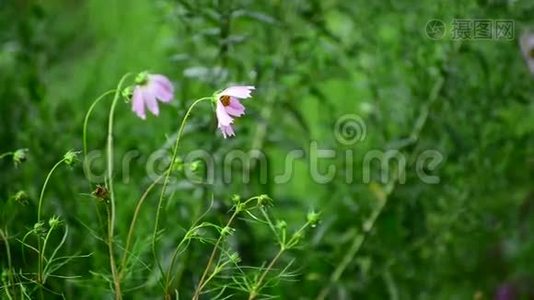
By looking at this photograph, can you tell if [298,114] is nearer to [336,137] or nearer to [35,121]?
[336,137]

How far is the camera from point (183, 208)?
130 cm

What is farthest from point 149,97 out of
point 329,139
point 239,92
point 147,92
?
point 329,139

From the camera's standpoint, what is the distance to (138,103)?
0.88m

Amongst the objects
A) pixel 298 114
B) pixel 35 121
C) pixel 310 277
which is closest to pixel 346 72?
pixel 298 114

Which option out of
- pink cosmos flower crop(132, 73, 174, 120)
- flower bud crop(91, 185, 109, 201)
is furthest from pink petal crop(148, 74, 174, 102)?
flower bud crop(91, 185, 109, 201)

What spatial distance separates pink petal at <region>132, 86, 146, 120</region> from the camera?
2.89 ft

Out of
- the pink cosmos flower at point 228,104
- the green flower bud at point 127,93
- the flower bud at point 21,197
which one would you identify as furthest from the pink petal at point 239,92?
the flower bud at point 21,197

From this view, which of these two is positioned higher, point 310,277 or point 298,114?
point 298,114

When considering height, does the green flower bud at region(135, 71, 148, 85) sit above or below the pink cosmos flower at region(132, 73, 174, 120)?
above

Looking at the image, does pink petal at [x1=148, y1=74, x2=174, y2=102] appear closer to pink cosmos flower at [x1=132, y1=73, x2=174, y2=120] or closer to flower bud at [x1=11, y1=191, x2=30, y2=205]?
pink cosmos flower at [x1=132, y1=73, x2=174, y2=120]

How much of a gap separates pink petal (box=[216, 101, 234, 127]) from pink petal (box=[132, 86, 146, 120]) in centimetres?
9

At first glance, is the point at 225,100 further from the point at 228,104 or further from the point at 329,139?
the point at 329,139

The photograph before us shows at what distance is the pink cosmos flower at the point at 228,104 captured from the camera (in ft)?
2.72

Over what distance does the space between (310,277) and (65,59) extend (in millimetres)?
1075
